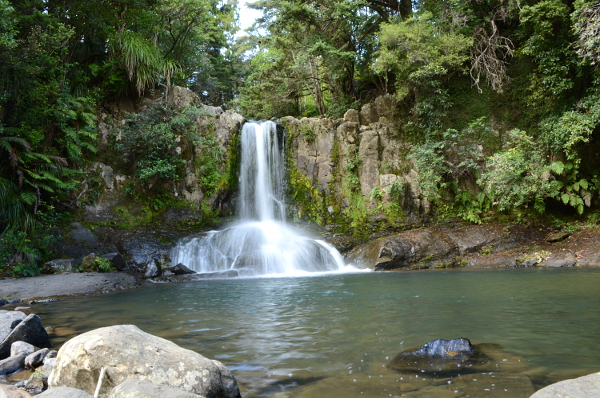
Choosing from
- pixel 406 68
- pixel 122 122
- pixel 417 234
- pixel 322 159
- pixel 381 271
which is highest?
pixel 406 68

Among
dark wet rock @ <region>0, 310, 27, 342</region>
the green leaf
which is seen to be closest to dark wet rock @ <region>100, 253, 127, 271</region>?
dark wet rock @ <region>0, 310, 27, 342</region>

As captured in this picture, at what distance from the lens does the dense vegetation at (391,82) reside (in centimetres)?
1222

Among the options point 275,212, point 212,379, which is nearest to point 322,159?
point 275,212

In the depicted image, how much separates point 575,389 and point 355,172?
15283mm

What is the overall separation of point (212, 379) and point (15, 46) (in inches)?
453

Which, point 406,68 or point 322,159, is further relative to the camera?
point 322,159

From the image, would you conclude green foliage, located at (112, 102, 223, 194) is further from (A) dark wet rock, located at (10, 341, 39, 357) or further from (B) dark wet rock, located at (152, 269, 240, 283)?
(A) dark wet rock, located at (10, 341, 39, 357)

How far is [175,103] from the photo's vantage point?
18.0 meters

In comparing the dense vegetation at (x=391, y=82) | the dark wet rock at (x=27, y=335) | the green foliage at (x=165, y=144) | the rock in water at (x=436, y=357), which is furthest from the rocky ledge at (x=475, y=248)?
the dark wet rock at (x=27, y=335)

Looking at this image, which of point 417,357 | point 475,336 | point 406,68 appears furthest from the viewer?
point 406,68

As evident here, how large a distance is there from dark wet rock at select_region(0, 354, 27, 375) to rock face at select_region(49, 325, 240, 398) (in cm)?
110

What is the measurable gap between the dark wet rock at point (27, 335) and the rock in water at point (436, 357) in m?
4.24

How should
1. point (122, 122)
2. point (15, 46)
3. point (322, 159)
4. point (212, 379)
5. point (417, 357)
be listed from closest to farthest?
point (212, 379), point (417, 357), point (15, 46), point (122, 122), point (322, 159)

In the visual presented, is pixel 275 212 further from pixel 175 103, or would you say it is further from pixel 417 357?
pixel 417 357
